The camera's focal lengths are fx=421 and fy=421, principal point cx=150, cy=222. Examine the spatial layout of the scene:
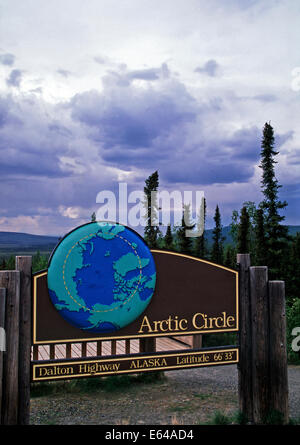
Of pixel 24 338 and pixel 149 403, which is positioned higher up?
pixel 24 338

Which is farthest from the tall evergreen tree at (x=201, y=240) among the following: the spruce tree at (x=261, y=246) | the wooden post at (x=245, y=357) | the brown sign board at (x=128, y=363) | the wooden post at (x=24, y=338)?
the wooden post at (x=24, y=338)

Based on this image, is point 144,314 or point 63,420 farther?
point 63,420

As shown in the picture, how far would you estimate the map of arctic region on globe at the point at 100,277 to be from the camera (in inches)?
248

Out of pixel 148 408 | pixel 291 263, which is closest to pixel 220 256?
pixel 291 263

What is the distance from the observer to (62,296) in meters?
6.27

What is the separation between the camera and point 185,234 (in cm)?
3944

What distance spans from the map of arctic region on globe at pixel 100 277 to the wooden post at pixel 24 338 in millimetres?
344

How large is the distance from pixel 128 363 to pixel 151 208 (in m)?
38.8

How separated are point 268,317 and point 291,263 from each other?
33210mm

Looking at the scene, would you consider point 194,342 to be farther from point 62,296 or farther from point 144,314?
point 62,296

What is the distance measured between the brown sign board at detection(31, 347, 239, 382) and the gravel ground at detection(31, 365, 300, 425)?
136 centimetres

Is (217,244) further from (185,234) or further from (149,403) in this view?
(149,403)

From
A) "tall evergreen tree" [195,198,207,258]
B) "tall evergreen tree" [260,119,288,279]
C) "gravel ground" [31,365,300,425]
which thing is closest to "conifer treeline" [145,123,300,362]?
"tall evergreen tree" [260,119,288,279]

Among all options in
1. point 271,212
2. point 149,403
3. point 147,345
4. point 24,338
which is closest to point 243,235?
point 271,212
